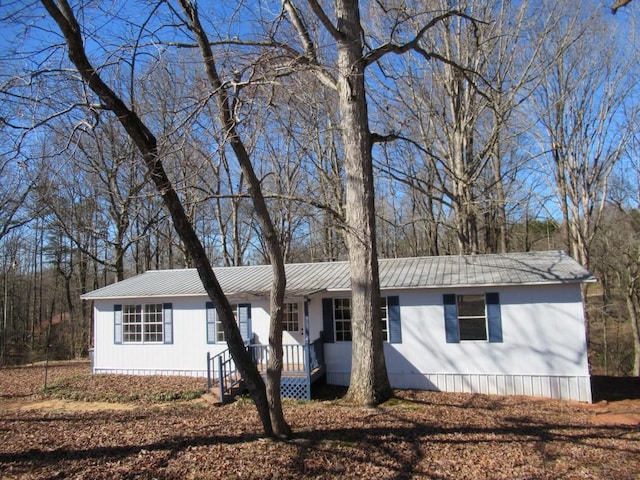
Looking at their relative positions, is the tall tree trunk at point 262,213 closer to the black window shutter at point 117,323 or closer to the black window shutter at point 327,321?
the black window shutter at point 327,321

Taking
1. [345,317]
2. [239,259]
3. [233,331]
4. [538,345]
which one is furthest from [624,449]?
[239,259]

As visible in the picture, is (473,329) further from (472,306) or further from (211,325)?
(211,325)

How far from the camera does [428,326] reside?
12258 millimetres

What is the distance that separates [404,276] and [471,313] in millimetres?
2042

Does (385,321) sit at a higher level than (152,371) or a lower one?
higher

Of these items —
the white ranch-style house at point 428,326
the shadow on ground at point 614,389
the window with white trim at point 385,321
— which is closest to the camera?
the white ranch-style house at point 428,326

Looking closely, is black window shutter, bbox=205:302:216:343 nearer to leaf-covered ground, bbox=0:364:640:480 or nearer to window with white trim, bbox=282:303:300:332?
window with white trim, bbox=282:303:300:332

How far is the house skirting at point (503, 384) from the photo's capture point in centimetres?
1111

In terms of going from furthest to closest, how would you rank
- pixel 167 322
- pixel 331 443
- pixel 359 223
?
pixel 167 322 → pixel 359 223 → pixel 331 443

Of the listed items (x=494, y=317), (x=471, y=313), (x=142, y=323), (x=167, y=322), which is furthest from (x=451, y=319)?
(x=142, y=323)

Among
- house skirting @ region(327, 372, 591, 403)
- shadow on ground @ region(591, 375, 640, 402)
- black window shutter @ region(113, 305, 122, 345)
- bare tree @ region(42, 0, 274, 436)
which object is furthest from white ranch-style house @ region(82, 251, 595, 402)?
bare tree @ region(42, 0, 274, 436)

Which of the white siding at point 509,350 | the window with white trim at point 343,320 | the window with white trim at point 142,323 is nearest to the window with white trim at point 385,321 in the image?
the white siding at point 509,350

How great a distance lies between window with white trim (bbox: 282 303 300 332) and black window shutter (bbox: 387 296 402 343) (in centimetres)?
291

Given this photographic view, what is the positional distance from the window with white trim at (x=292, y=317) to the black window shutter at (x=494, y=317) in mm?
5387
